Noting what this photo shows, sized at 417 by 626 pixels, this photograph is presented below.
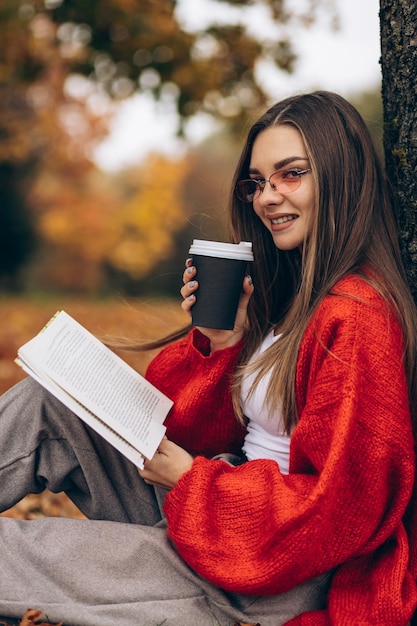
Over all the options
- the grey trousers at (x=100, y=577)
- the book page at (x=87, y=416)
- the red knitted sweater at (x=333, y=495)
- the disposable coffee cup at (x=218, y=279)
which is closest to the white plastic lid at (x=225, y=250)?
the disposable coffee cup at (x=218, y=279)

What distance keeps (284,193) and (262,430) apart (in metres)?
0.77

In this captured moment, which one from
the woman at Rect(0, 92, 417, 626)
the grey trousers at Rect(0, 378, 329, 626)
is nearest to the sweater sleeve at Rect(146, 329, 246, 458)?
the woman at Rect(0, 92, 417, 626)

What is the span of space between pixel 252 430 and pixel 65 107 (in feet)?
44.6

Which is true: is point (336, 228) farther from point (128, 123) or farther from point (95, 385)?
point (128, 123)

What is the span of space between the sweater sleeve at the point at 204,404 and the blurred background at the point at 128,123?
369 millimetres

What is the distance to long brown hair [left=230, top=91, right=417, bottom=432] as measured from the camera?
7.14 feet

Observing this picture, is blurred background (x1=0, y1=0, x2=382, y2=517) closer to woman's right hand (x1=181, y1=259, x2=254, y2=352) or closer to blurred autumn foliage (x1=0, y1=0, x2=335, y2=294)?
blurred autumn foliage (x1=0, y1=0, x2=335, y2=294)

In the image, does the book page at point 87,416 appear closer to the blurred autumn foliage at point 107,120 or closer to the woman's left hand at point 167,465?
the woman's left hand at point 167,465

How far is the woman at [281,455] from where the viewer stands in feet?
6.18

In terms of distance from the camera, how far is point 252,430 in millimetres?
2428

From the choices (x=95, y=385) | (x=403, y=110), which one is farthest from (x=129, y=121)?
(x=95, y=385)

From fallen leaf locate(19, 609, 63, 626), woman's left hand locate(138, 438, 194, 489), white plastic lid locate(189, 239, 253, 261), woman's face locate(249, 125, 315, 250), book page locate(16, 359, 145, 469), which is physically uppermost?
woman's face locate(249, 125, 315, 250)

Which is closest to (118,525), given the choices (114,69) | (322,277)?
(322,277)

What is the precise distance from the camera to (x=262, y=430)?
237cm
